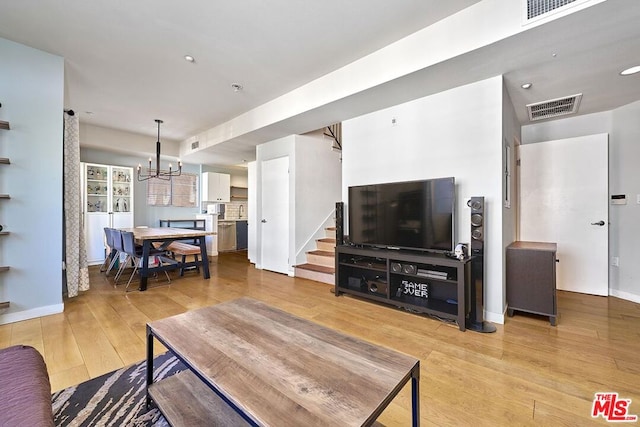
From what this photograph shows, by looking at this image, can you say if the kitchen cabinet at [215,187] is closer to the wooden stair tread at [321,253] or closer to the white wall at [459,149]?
the wooden stair tread at [321,253]

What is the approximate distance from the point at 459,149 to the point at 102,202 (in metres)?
6.62

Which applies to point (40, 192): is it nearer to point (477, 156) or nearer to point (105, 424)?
point (105, 424)

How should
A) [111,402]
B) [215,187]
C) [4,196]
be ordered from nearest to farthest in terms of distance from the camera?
[111,402] → [4,196] → [215,187]

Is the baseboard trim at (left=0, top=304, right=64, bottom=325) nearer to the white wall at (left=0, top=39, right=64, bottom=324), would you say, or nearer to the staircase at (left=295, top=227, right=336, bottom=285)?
the white wall at (left=0, top=39, right=64, bottom=324)

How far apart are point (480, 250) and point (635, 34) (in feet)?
6.21

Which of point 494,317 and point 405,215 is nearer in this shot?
point 494,317

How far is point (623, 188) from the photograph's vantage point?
3.29m

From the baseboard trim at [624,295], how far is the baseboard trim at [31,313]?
6347 millimetres

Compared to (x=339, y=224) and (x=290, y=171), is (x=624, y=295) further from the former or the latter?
(x=290, y=171)

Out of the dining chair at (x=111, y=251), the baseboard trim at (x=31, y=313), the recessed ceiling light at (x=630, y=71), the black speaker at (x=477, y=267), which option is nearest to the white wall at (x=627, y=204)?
the recessed ceiling light at (x=630, y=71)

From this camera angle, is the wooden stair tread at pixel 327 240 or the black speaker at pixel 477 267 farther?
the wooden stair tread at pixel 327 240

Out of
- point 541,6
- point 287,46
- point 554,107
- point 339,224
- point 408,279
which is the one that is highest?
point 287,46

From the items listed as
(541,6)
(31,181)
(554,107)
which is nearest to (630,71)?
(554,107)

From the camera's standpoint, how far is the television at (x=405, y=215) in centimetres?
268
